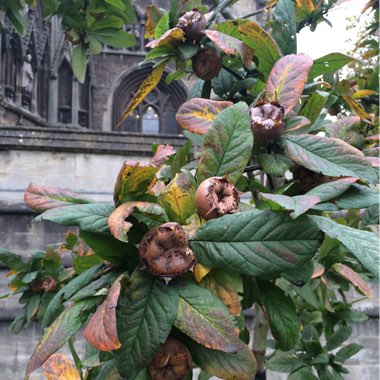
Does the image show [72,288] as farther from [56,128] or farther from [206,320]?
[56,128]

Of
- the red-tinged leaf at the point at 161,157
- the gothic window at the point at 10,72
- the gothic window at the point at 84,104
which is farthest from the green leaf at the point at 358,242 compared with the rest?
the gothic window at the point at 84,104

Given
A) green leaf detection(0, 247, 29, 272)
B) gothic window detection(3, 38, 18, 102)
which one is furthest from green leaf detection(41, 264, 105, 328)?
gothic window detection(3, 38, 18, 102)

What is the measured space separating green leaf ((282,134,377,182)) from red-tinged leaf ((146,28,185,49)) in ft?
0.76

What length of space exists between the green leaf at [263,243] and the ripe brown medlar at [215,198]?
0.02 meters

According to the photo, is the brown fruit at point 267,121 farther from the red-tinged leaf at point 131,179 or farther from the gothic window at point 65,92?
the gothic window at point 65,92

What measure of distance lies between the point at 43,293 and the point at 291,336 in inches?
51.1

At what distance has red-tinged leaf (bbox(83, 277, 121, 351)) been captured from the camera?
44cm

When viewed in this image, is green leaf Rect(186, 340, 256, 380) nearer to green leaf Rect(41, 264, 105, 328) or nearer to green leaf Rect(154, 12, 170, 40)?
green leaf Rect(41, 264, 105, 328)

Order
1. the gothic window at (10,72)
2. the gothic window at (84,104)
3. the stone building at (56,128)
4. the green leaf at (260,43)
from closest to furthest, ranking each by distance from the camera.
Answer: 1. the green leaf at (260,43)
2. the stone building at (56,128)
3. the gothic window at (10,72)
4. the gothic window at (84,104)

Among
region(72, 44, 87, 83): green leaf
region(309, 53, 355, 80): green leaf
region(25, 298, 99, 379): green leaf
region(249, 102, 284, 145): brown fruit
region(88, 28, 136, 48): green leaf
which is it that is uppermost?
region(88, 28, 136, 48): green leaf

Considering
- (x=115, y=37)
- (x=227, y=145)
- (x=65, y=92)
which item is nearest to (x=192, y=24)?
(x=227, y=145)

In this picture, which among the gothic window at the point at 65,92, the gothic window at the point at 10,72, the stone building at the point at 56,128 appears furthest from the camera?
the gothic window at the point at 65,92

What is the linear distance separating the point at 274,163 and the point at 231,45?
0.57ft

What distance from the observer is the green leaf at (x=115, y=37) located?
1542mm
